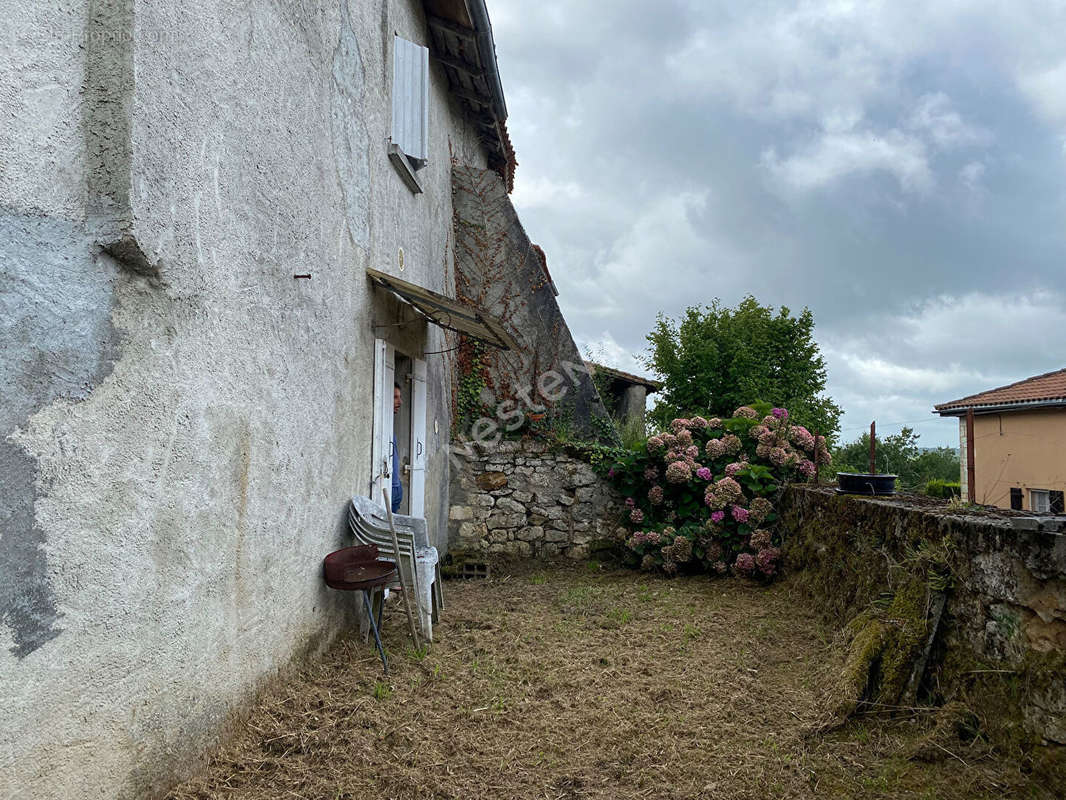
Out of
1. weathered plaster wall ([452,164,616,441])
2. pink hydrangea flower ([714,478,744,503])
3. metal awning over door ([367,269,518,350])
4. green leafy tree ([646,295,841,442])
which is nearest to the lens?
metal awning over door ([367,269,518,350])

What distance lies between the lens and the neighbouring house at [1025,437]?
1227cm

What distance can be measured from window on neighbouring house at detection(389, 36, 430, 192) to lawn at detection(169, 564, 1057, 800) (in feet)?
12.2

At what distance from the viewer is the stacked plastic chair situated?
13.9 feet

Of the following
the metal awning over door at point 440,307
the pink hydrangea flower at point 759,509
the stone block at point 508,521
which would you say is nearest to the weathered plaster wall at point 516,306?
the stone block at point 508,521

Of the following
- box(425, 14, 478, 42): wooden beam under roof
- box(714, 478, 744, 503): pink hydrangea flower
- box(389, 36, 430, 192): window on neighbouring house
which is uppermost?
box(425, 14, 478, 42): wooden beam under roof

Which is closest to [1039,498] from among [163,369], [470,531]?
[470,531]

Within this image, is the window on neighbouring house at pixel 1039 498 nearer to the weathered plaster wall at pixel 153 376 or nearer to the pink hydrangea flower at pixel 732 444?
the pink hydrangea flower at pixel 732 444

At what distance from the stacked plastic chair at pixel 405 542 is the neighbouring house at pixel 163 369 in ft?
0.67

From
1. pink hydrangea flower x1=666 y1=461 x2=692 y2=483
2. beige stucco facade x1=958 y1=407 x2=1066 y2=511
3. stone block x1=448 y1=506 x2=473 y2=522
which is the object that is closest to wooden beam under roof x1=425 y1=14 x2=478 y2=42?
pink hydrangea flower x1=666 y1=461 x2=692 y2=483

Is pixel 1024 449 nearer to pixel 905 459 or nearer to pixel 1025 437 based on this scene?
pixel 1025 437

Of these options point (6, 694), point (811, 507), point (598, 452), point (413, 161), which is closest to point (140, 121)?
point (6, 694)

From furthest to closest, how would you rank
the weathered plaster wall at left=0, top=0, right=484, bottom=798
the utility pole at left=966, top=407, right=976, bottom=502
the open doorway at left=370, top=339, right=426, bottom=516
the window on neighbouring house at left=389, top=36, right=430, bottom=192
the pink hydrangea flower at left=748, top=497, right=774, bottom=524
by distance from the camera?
the pink hydrangea flower at left=748, top=497, right=774, bottom=524, the open doorway at left=370, top=339, right=426, bottom=516, the window on neighbouring house at left=389, top=36, right=430, bottom=192, the utility pole at left=966, top=407, right=976, bottom=502, the weathered plaster wall at left=0, top=0, right=484, bottom=798

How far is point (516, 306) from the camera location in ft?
28.2

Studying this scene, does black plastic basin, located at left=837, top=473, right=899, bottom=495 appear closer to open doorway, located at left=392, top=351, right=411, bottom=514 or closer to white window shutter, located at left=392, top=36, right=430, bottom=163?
open doorway, located at left=392, top=351, right=411, bottom=514
